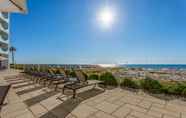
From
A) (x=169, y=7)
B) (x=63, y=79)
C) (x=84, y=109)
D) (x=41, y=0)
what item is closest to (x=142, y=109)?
(x=84, y=109)

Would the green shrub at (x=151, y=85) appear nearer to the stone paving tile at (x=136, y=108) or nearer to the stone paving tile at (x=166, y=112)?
the stone paving tile at (x=166, y=112)

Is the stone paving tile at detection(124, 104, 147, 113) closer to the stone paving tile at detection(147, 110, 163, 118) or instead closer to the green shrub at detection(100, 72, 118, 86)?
the stone paving tile at detection(147, 110, 163, 118)

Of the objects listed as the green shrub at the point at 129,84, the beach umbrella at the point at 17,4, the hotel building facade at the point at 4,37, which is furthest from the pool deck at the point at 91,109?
the hotel building facade at the point at 4,37

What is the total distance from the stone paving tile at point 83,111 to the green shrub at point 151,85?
134 inches

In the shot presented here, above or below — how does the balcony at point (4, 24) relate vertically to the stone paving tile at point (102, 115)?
above

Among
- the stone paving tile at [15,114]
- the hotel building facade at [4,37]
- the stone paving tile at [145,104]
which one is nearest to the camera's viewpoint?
the stone paving tile at [15,114]

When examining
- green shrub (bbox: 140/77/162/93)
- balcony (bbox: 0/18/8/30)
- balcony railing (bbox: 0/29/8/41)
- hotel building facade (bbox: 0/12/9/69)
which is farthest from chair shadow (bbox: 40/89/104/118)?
balcony (bbox: 0/18/8/30)

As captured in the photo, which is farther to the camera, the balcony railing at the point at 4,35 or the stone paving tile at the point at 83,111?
the balcony railing at the point at 4,35

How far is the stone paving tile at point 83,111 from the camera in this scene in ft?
10.0

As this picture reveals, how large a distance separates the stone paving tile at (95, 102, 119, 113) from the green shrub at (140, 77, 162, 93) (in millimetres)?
2714

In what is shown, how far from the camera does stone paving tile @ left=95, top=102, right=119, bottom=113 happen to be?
3.37 meters

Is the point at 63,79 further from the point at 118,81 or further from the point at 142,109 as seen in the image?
the point at 142,109

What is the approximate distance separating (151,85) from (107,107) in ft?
9.85

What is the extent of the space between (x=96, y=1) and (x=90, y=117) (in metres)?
7.41
